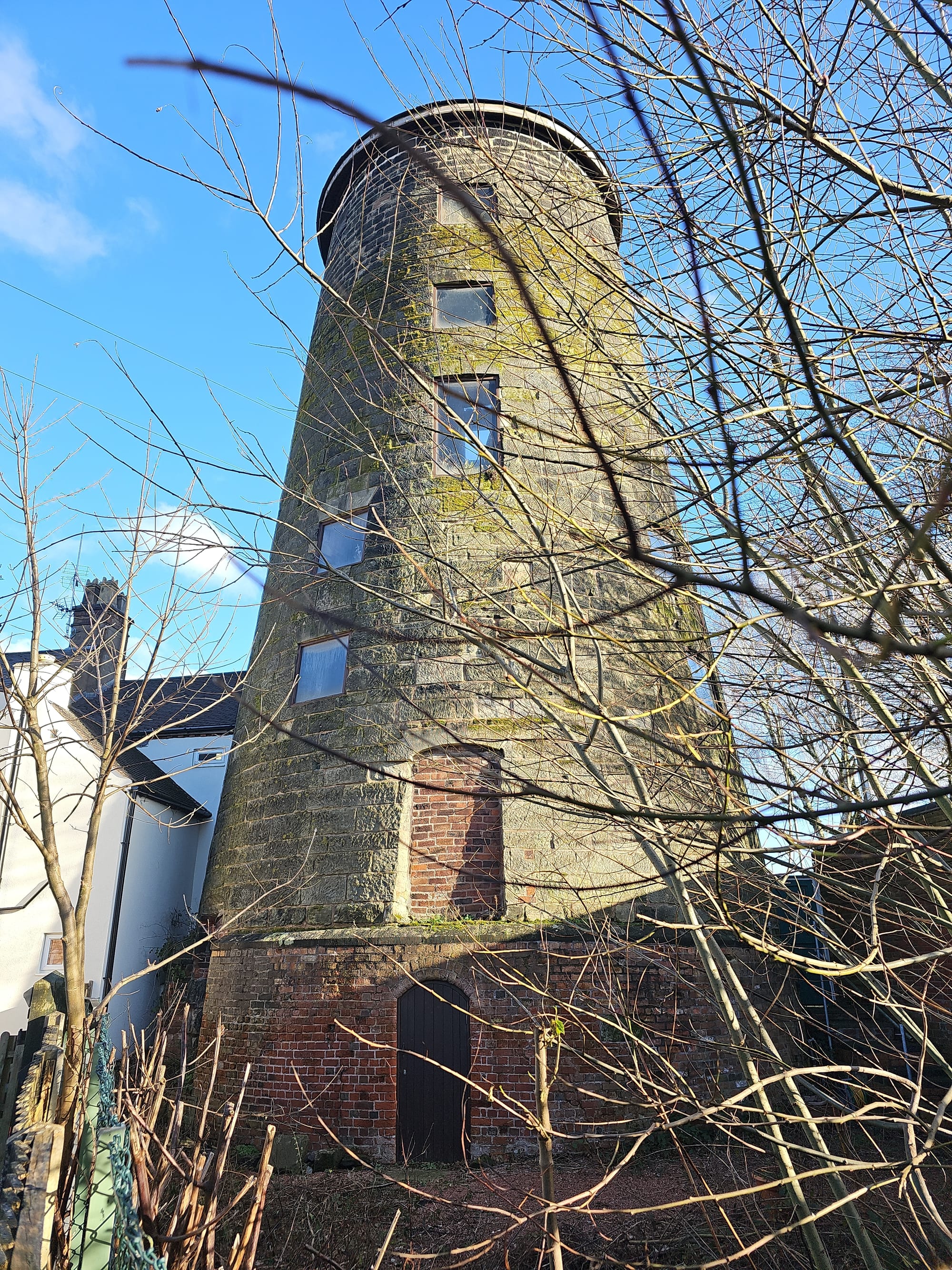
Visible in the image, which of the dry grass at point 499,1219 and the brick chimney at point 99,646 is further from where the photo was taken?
the brick chimney at point 99,646

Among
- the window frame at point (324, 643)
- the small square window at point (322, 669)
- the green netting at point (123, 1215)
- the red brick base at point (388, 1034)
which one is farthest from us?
the small square window at point (322, 669)

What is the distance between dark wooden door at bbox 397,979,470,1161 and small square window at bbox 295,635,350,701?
3.38 meters

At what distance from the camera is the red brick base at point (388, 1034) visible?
7363mm

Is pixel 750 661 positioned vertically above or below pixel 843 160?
below

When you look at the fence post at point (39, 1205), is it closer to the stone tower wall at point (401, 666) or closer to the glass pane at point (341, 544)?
the stone tower wall at point (401, 666)

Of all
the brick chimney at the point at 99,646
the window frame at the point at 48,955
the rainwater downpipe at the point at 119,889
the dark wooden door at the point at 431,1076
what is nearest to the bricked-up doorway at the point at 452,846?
the dark wooden door at the point at 431,1076

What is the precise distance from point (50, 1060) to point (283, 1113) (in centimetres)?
383

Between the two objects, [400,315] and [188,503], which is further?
[400,315]

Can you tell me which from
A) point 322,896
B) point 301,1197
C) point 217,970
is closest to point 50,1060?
point 301,1197

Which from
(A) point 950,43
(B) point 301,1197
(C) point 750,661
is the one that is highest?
(A) point 950,43

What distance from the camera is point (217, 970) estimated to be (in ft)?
30.1

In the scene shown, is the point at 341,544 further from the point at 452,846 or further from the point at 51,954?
the point at 51,954

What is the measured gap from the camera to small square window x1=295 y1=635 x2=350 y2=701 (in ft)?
31.9

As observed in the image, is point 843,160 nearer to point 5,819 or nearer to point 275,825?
point 275,825
